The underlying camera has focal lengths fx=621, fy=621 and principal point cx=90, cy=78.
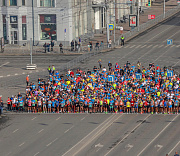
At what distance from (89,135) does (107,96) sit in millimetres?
8363

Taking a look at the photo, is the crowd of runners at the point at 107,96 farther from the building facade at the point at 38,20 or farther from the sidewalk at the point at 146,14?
the building facade at the point at 38,20

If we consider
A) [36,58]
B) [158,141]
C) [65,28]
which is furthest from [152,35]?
[158,141]

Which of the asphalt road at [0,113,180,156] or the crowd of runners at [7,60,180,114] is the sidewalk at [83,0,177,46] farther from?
the asphalt road at [0,113,180,156]

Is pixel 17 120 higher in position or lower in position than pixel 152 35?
lower

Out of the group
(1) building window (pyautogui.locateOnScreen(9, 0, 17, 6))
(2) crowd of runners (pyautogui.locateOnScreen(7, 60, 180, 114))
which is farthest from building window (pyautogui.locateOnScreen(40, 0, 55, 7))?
(2) crowd of runners (pyautogui.locateOnScreen(7, 60, 180, 114))

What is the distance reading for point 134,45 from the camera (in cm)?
9125

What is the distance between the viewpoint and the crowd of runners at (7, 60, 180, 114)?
56.6 meters

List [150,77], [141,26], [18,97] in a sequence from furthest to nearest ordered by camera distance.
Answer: [141,26]
[150,77]
[18,97]

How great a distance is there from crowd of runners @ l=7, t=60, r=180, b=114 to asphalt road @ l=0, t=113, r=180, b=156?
1087 mm

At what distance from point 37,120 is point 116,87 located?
32.1ft

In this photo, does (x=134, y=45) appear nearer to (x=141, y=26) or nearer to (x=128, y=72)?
(x=141, y=26)

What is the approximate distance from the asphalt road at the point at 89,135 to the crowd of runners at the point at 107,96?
3.57ft

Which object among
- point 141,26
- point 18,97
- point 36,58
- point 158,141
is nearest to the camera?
point 158,141

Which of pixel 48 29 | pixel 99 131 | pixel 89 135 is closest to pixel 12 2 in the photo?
pixel 48 29
